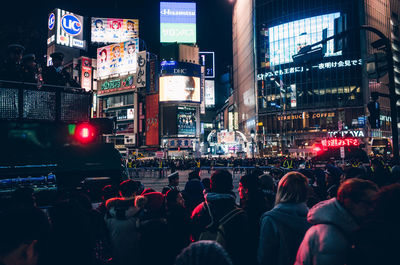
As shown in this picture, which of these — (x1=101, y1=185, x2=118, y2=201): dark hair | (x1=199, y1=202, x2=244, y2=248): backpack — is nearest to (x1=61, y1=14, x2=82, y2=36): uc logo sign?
(x1=101, y1=185, x2=118, y2=201): dark hair

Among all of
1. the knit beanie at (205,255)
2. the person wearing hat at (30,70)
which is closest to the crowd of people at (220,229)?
the knit beanie at (205,255)

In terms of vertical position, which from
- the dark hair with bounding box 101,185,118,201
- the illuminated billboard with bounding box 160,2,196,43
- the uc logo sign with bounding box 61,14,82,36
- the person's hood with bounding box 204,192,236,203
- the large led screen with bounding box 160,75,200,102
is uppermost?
the illuminated billboard with bounding box 160,2,196,43

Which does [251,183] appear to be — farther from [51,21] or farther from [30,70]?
[51,21]

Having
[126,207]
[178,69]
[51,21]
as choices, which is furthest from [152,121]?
[126,207]

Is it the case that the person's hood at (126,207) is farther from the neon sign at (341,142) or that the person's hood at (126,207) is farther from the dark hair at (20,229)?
the neon sign at (341,142)

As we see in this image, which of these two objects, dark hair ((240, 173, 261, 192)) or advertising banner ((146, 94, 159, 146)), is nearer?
dark hair ((240, 173, 261, 192))

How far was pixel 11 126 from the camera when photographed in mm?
6746

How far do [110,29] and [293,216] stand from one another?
313ft

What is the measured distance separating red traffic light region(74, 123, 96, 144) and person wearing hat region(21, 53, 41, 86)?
4.63 ft

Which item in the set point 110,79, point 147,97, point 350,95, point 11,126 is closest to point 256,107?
point 350,95

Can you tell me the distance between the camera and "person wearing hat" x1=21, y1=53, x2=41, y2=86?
288 inches

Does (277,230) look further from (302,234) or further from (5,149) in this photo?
(5,149)

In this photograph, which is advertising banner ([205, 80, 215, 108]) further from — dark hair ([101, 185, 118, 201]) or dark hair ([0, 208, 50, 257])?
dark hair ([0, 208, 50, 257])

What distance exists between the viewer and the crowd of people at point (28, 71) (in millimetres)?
7238
